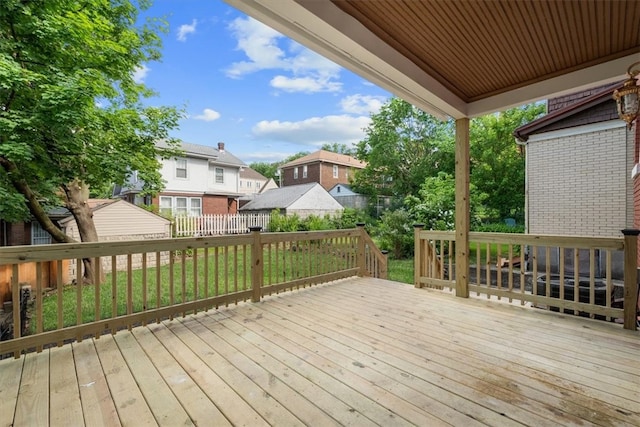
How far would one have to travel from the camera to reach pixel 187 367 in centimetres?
226

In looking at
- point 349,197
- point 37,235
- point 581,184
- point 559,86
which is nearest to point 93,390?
point 559,86

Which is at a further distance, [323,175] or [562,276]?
[323,175]

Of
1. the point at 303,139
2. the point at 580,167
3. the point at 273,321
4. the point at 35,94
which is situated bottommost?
the point at 273,321

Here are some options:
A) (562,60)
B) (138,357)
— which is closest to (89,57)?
(138,357)

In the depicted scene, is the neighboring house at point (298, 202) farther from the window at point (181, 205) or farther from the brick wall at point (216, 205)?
the window at point (181, 205)

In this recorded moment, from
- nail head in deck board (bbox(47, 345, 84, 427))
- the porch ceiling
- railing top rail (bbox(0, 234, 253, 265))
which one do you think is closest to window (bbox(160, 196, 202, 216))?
railing top rail (bbox(0, 234, 253, 265))

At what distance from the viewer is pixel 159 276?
10.4 feet

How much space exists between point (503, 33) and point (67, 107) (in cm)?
652

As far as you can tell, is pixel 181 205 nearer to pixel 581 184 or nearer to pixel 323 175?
pixel 323 175

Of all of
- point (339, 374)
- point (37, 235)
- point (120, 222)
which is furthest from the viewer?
point (120, 222)

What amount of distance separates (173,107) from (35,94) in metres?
3.01

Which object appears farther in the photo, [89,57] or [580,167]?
[580,167]

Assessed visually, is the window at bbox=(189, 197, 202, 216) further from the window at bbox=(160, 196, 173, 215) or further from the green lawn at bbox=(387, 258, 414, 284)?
the green lawn at bbox=(387, 258, 414, 284)

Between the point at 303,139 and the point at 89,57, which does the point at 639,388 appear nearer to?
the point at 89,57
